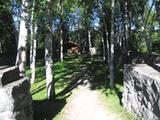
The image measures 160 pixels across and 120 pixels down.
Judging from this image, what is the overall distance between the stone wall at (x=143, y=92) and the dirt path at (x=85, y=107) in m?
1.03

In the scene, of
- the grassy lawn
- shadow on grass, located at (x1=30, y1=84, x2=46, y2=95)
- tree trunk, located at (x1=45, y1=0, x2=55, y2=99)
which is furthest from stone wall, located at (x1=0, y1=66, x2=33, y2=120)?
shadow on grass, located at (x1=30, y1=84, x2=46, y2=95)

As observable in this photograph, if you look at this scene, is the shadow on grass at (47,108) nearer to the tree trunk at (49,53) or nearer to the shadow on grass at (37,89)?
the tree trunk at (49,53)

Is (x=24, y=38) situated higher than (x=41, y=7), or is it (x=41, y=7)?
(x=41, y=7)

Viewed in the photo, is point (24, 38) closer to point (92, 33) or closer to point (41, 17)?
point (41, 17)

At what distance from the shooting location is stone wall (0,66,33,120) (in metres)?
10.1

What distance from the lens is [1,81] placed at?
1041 cm

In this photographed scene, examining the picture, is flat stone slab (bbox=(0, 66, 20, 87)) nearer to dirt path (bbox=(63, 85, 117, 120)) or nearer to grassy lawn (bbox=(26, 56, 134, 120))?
grassy lawn (bbox=(26, 56, 134, 120))

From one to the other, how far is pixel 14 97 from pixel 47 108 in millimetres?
5308

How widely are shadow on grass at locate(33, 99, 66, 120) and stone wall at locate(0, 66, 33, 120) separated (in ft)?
6.78

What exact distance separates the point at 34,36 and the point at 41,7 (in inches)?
60.1

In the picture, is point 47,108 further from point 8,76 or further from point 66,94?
point 8,76

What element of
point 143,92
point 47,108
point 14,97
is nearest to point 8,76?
point 14,97

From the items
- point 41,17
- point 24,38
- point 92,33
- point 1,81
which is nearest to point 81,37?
point 92,33

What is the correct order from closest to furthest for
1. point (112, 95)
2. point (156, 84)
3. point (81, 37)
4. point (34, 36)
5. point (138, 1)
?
point (156, 84) → point (34, 36) → point (112, 95) → point (138, 1) → point (81, 37)
